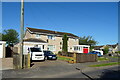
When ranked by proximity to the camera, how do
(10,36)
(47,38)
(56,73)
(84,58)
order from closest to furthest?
1. (56,73)
2. (84,58)
3. (47,38)
4. (10,36)

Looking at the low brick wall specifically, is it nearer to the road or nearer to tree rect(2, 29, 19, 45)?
the road

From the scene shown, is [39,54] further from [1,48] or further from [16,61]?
[1,48]

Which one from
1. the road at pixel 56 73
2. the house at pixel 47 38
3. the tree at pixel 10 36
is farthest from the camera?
the tree at pixel 10 36

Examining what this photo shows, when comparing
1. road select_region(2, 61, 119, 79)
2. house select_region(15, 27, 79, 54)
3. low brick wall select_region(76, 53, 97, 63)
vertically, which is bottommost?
road select_region(2, 61, 119, 79)

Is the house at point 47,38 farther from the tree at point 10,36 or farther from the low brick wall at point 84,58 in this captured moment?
the tree at point 10,36

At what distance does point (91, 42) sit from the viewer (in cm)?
6191

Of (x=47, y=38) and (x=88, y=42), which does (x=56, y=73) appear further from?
(x=88, y=42)

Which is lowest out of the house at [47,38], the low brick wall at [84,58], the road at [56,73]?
the road at [56,73]

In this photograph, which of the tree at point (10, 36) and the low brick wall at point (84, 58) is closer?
the low brick wall at point (84, 58)

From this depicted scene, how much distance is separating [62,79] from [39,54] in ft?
31.7

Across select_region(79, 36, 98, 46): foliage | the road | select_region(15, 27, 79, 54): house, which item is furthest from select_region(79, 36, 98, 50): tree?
the road

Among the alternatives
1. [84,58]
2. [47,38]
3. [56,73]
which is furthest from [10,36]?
[56,73]

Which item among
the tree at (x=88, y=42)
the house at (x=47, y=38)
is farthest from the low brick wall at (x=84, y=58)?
the tree at (x=88, y=42)

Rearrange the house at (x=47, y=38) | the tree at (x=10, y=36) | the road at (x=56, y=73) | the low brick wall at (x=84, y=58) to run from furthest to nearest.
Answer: the tree at (x=10, y=36), the house at (x=47, y=38), the low brick wall at (x=84, y=58), the road at (x=56, y=73)
